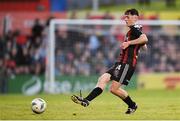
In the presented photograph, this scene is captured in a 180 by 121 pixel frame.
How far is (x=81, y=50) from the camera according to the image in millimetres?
32781

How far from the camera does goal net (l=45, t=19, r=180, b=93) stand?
31.9 m

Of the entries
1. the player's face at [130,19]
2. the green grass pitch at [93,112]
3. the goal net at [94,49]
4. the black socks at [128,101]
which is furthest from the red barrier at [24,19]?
the black socks at [128,101]

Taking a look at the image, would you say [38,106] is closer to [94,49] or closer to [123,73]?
[123,73]

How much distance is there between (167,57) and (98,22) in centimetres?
351

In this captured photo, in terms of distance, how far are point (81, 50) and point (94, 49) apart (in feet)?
1.95

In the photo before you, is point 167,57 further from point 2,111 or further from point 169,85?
point 2,111

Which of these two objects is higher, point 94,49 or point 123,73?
point 94,49

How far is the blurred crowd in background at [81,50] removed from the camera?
32.1m

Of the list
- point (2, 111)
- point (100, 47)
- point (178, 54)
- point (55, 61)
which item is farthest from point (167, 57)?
point (2, 111)

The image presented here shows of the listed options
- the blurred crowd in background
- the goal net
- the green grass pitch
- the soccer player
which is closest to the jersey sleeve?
the soccer player

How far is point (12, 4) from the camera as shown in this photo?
37.3 meters

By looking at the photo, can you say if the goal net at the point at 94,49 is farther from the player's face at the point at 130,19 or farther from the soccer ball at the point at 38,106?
the player's face at the point at 130,19

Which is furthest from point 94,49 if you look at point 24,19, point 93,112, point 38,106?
point 38,106

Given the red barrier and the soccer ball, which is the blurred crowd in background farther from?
the soccer ball
